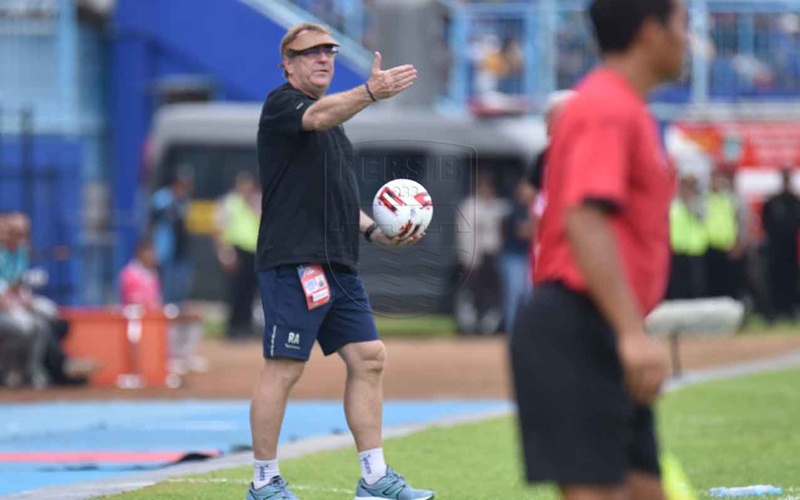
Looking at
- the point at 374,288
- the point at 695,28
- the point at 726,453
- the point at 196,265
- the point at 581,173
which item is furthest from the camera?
the point at 695,28

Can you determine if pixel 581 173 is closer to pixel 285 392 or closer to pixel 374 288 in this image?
pixel 285 392

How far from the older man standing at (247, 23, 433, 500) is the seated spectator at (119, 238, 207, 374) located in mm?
10033

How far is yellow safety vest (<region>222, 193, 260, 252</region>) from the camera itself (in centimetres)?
2266

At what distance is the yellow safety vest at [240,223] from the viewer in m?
22.7

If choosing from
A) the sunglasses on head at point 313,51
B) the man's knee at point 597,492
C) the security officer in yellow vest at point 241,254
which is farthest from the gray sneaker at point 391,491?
the security officer in yellow vest at point 241,254

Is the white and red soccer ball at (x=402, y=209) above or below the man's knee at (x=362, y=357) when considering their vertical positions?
above

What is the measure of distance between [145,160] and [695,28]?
936 centimetres

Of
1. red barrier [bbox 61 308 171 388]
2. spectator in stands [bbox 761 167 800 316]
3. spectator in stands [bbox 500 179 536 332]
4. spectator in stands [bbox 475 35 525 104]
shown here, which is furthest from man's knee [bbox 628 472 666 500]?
spectator in stands [bbox 475 35 525 104]

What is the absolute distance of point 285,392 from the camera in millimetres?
7578

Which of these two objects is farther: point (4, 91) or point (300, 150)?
point (4, 91)

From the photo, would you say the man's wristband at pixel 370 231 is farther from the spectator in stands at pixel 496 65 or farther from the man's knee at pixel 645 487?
the spectator in stands at pixel 496 65

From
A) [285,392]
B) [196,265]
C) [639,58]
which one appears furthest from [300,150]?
[196,265]

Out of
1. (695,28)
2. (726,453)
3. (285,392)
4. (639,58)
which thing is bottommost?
(726,453)

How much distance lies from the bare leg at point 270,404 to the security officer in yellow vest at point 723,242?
649 inches
